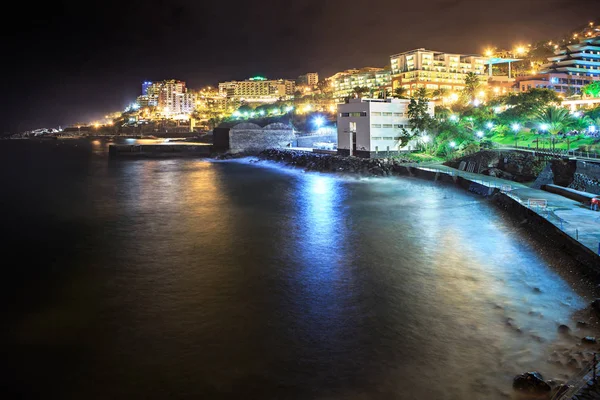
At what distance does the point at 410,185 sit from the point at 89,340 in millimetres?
23066

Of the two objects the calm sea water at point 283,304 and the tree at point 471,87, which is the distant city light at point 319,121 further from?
the calm sea water at point 283,304

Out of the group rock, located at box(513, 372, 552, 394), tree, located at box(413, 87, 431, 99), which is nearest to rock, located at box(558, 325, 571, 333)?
rock, located at box(513, 372, 552, 394)

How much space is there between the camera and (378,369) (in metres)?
7.48

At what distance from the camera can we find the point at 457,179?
27.0 meters

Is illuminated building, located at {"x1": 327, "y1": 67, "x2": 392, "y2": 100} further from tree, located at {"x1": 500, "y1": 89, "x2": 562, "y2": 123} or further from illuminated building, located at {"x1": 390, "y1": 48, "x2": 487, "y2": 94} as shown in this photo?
tree, located at {"x1": 500, "y1": 89, "x2": 562, "y2": 123}

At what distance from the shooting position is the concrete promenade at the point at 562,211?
1214 cm

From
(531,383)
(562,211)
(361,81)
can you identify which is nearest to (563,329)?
(531,383)

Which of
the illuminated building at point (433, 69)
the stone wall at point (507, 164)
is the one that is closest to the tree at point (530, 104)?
the stone wall at point (507, 164)

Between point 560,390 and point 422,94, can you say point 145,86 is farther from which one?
point 560,390

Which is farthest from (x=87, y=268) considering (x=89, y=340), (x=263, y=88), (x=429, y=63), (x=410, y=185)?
(x=263, y=88)

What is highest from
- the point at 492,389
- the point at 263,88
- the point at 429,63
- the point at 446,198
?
the point at 263,88

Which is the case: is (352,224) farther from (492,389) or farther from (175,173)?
(175,173)

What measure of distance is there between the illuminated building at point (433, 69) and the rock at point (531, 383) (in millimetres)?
71166

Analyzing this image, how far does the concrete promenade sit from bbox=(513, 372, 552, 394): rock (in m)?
5.38
